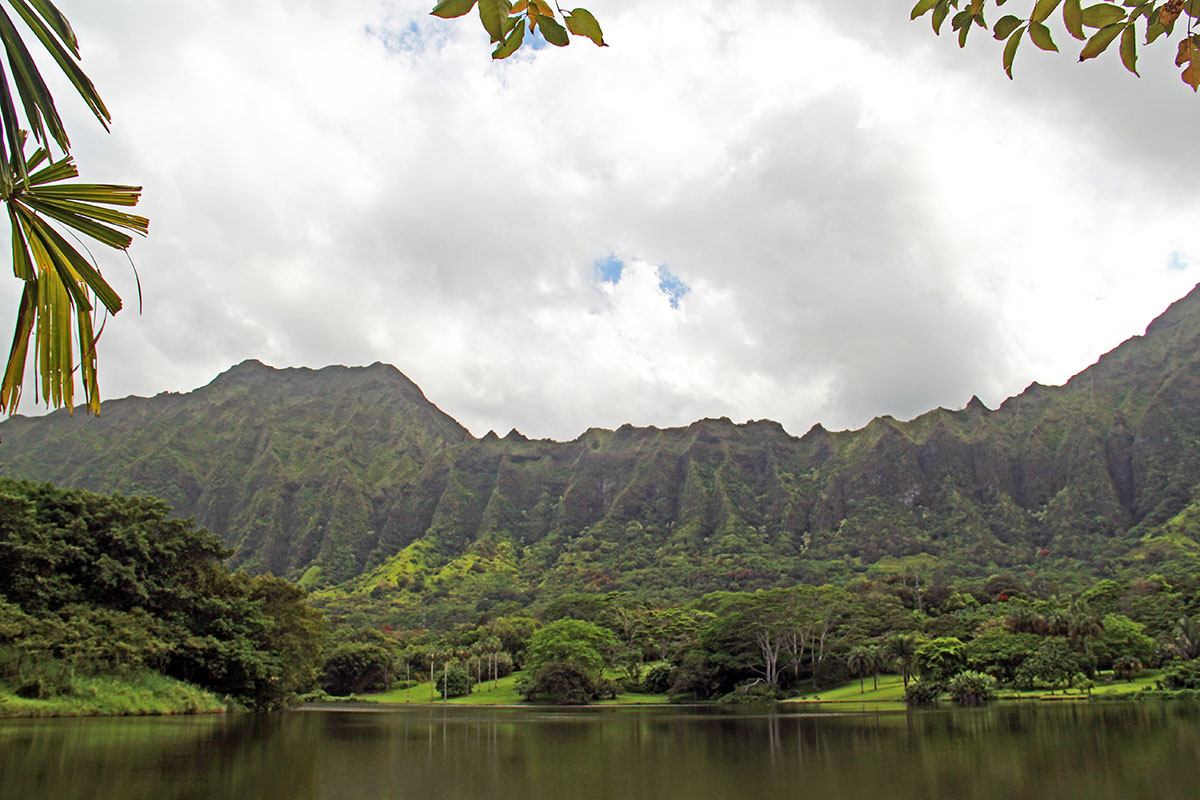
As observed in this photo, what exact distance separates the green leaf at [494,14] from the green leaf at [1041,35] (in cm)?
166

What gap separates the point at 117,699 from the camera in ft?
87.3

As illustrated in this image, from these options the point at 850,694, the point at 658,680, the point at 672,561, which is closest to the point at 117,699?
the point at 850,694

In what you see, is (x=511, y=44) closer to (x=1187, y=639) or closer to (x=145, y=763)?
(x=145, y=763)

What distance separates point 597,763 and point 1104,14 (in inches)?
611

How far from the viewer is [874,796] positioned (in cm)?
1048

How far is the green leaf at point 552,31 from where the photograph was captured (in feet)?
6.85

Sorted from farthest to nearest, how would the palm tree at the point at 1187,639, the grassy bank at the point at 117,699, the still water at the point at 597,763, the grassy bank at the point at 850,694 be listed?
the palm tree at the point at 1187,639 < the grassy bank at the point at 850,694 < the grassy bank at the point at 117,699 < the still water at the point at 597,763

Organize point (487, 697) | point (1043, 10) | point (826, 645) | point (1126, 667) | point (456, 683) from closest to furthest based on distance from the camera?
1. point (1043, 10)
2. point (1126, 667)
3. point (826, 645)
4. point (487, 697)
5. point (456, 683)

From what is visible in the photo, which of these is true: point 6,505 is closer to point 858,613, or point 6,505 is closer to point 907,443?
point 858,613

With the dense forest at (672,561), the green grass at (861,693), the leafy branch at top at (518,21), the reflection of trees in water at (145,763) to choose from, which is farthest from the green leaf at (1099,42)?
the green grass at (861,693)

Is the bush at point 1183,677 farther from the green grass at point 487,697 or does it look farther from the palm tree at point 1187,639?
the green grass at point 487,697

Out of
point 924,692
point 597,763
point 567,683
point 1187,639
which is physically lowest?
point 567,683

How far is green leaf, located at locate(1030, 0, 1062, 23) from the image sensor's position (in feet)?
7.73

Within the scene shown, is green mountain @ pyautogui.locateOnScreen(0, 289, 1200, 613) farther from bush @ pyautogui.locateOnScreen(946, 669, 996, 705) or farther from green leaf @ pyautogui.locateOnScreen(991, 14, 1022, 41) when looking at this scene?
green leaf @ pyautogui.locateOnScreen(991, 14, 1022, 41)
